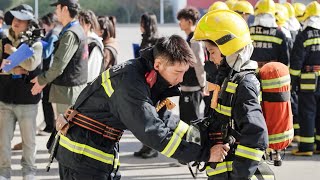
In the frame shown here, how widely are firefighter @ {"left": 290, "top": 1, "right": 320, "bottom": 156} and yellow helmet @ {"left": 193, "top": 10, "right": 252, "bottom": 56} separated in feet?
14.7

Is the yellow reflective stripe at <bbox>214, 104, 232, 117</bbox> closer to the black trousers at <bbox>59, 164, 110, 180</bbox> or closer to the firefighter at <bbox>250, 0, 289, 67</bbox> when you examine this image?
the black trousers at <bbox>59, 164, 110, 180</bbox>

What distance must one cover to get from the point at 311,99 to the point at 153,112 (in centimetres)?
537

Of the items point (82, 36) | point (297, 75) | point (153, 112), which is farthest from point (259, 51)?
point (153, 112)

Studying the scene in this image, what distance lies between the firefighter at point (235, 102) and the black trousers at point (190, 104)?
3.45 metres

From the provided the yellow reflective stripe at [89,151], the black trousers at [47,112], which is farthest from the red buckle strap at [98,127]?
the black trousers at [47,112]

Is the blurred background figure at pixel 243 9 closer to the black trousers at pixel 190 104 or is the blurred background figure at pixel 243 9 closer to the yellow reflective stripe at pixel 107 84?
the black trousers at pixel 190 104

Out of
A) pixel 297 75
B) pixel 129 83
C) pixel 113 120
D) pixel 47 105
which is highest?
pixel 129 83

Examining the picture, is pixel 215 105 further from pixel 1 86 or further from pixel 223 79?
pixel 1 86

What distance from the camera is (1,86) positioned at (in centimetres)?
661

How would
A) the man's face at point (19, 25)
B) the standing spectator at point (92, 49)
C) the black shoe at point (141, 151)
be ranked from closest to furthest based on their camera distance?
the man's face at point (19, 25), the standing spectator at point (92, 49), the black shoe at point (141, 151)

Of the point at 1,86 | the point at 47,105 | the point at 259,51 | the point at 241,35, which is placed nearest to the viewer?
the point at 241,35

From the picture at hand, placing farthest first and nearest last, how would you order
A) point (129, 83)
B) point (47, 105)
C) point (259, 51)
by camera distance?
point (47, 105), point (259, 51), point (129, 83)

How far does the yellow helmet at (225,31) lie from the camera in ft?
13.3

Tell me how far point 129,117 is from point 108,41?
4623 millimetres
